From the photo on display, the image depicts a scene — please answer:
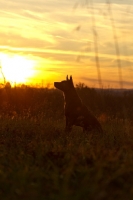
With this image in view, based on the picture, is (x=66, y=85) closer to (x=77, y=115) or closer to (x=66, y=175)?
(x=77, y=115)

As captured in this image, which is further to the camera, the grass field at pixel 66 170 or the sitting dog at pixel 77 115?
the sitting dog at pixel 77 115

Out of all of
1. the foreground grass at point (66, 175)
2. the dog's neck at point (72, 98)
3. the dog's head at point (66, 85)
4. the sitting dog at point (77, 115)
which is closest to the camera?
the foreground grass at point (66, 175)

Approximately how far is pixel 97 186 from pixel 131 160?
4.20 ft

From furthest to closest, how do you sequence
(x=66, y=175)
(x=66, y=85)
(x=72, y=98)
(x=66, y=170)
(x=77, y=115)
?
(x=66, y=85) → (x=72, y=98) → (x=77, y=115) → (x=66, y=170) → (x=66, y=175)

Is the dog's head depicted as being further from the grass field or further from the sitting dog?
the grass field

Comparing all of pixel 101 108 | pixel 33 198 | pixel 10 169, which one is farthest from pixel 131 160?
pixel 101 108

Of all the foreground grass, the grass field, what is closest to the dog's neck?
the grass field

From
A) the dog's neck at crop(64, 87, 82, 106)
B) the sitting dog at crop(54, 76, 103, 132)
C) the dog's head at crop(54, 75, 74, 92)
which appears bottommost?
the sitting dog at crop(54, 76, 103, 132)

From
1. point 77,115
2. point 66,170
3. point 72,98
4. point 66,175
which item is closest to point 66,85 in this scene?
point 72,98

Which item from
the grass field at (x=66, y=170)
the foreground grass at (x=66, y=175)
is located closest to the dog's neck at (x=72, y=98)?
the grass field at (x=66, y=170)

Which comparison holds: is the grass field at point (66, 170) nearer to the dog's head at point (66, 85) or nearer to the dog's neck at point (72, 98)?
the dog's neck at point (72, 98)

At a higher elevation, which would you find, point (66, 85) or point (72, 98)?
point (66, 85)

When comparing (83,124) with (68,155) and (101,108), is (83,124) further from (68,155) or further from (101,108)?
(101,108)

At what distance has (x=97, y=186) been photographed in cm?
440
